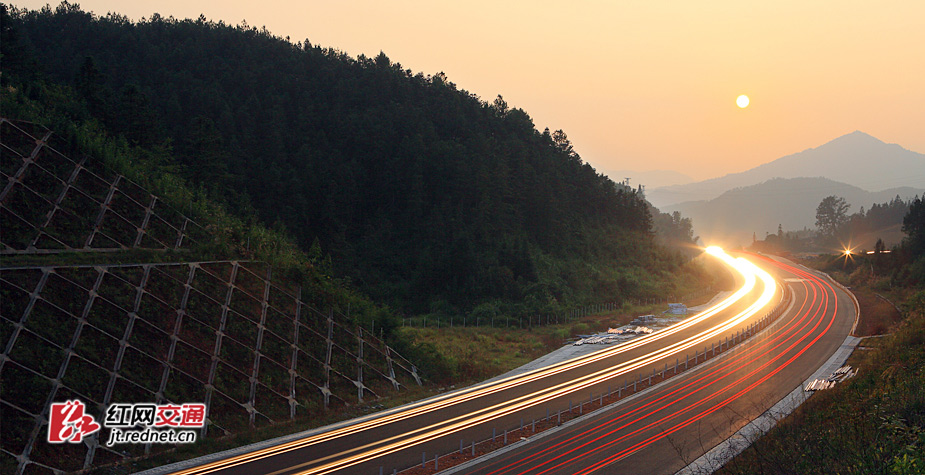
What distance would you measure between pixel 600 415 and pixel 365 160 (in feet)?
223

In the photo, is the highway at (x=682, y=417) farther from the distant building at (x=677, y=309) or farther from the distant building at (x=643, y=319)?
the distant building at (x=677, y=309)

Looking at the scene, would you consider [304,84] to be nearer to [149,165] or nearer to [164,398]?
[149,165]

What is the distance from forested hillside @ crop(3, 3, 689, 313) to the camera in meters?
72.9

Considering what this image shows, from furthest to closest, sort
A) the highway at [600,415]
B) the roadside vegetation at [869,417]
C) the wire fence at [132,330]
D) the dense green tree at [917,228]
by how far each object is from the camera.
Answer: the dense green tree at [917,228] < the highway at [600,415] < the wire fence at [132,330] < the roadside vegetation at [869,417]

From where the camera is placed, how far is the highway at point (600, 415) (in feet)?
91.6

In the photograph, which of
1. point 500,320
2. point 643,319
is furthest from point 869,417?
point 643,319

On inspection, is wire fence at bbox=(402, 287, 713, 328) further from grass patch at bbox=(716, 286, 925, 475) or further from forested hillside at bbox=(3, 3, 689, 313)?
grass patch at bbox=(716, 286, 925, 475)

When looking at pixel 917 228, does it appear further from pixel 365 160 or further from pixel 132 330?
pixel 132 330

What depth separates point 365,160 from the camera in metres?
96.6

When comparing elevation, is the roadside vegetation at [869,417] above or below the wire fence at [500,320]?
above

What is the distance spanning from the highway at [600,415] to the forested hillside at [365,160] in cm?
2243

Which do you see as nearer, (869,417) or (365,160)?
(869,417)

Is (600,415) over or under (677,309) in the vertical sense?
over

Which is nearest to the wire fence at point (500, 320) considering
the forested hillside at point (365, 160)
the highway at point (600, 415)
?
the forested hillside at point (365, 160)
